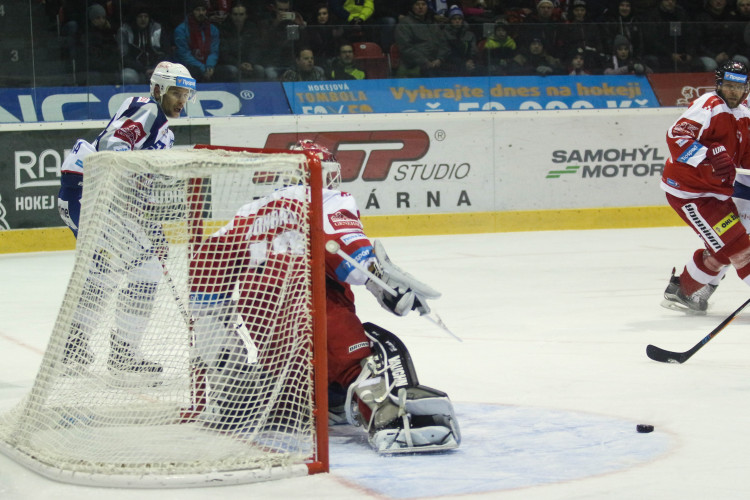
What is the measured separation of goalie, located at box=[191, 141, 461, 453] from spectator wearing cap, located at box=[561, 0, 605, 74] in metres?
6.92

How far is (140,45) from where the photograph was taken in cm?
888

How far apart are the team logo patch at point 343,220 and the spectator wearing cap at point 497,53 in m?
6.66

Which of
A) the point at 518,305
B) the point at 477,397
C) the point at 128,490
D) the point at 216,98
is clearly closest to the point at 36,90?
the point at 216,98

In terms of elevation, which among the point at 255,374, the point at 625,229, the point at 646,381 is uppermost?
the point at 255,374

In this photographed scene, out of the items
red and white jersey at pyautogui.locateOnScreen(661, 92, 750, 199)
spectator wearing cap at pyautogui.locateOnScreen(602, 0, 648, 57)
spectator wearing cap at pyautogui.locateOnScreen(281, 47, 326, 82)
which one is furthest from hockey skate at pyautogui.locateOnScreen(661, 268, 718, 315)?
spectator wearing cap at pyautogui.locateOnScreen(602, 0, 648, 57)

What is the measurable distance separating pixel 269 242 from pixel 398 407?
54 cm

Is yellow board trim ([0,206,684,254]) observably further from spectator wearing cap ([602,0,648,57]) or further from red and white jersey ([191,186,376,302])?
red and white jersey ([191,186,376,302])

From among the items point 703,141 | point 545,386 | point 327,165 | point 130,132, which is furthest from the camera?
point 703,141

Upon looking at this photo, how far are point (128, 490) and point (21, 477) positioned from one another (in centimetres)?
32

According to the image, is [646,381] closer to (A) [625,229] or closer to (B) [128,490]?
(B) [128,490]

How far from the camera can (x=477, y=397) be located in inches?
144

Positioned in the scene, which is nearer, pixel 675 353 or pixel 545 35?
pixel 675 353

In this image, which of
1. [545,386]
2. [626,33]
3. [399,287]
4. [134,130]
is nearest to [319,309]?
[399,287]

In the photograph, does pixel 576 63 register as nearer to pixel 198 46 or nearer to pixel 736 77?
→ pixel 198 46
